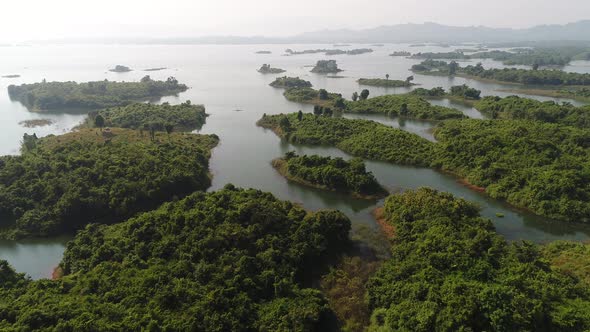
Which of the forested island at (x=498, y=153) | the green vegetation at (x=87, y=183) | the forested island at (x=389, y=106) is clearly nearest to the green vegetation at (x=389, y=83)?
the forested island at (x=389, y=106)

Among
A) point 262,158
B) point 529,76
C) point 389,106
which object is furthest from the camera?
point 529,76

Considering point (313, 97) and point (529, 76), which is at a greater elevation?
point (529, 76)

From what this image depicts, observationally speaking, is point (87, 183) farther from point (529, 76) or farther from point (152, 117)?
point (529, 76)

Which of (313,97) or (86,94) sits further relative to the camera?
(313,97)

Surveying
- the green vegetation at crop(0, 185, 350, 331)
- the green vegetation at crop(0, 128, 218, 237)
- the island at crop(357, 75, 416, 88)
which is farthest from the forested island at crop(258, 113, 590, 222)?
the island at crop(357, 75, 416, 88)

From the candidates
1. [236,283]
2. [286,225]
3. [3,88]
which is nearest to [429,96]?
[286,225]

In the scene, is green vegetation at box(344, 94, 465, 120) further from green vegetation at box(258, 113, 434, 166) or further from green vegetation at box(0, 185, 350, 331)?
green vegetation at box(0, 185, 350, 331)

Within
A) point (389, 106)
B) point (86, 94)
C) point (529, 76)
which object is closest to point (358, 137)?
point (389, 106)
